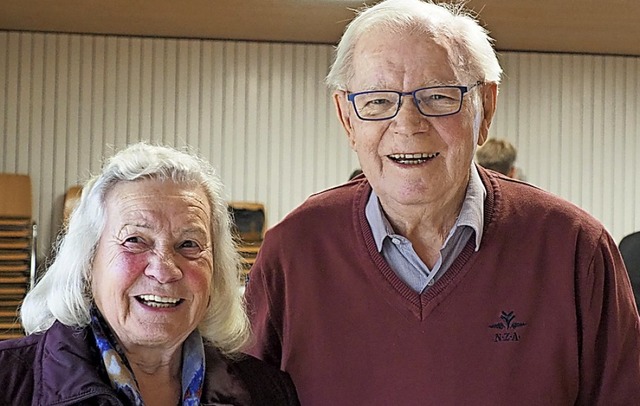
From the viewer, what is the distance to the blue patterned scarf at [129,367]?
6.41ft

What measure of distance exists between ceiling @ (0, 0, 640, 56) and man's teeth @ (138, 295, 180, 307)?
4.22 meters

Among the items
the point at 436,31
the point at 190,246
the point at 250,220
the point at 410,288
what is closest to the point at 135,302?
the point at 190,246

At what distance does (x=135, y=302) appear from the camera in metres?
1.99

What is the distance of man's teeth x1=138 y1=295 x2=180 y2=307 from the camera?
2.00 metres

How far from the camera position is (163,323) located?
2004mm

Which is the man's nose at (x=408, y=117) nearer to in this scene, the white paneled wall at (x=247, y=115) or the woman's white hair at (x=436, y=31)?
the woman's white hair at (x=436, y=31)

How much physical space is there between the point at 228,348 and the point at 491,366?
574mm

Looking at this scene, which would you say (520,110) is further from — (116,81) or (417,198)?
(417,198)

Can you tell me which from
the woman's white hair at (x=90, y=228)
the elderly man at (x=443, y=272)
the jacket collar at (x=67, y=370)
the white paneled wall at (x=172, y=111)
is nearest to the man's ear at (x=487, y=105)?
the elderly man at (x=443, y=272)

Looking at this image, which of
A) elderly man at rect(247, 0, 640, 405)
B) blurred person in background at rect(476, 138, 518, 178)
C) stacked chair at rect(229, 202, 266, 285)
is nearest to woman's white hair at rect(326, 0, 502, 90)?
elderly man at rect(247, 0, 640, 405)

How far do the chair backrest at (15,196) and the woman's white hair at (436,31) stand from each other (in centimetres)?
483

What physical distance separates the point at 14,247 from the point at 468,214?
494 centimetres

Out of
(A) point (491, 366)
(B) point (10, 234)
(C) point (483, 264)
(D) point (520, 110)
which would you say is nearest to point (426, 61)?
(C) point (483, 264)

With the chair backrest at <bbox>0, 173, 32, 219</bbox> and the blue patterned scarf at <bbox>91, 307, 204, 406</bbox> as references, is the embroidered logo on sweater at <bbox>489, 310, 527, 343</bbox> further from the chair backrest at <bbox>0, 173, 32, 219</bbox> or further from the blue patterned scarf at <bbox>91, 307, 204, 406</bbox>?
the chair backrest at <bbox>0, 173, 32, 219</bbox>
